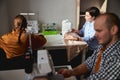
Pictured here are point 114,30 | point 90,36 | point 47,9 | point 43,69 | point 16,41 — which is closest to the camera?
point 43,69

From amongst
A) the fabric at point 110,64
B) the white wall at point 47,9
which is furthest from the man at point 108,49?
the white wall at point 47,9

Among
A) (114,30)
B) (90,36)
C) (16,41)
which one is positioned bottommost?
(90,36)

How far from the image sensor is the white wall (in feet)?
10.7

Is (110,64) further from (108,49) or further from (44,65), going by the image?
(44,65)

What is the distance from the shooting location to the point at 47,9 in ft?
10.9

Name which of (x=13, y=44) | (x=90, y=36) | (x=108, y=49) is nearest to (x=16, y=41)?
(x=13, y=44)

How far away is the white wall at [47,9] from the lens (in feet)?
10.7

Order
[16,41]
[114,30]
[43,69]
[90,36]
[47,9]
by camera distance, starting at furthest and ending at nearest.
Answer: [47,9] < [90,36] < [16,41] < [114,30] < [43,69]

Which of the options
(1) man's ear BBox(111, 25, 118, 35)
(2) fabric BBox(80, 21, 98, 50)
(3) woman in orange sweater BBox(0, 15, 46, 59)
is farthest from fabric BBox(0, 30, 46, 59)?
(1) man's ear BBox(111, 25, 118, 35)

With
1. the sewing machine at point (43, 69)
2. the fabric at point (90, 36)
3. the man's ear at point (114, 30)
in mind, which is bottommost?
the fabric at point (90, 36)

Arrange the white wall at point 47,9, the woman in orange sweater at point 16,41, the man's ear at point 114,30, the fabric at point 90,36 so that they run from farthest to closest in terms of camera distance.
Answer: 1. the white wall at point 47,9
2. the fabric at point 90,36
3. the woman in orange sweater at point 16,41
4. the man's ear at point 114,30

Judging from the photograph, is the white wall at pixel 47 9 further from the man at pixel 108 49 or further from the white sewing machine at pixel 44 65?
the white sewing machine at pixel 44 65

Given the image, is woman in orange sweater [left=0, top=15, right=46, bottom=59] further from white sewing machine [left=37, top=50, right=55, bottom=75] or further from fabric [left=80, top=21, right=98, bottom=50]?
white sewing machine [left=37, top=50, right=55, bottom=75]

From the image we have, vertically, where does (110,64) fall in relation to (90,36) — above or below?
above
